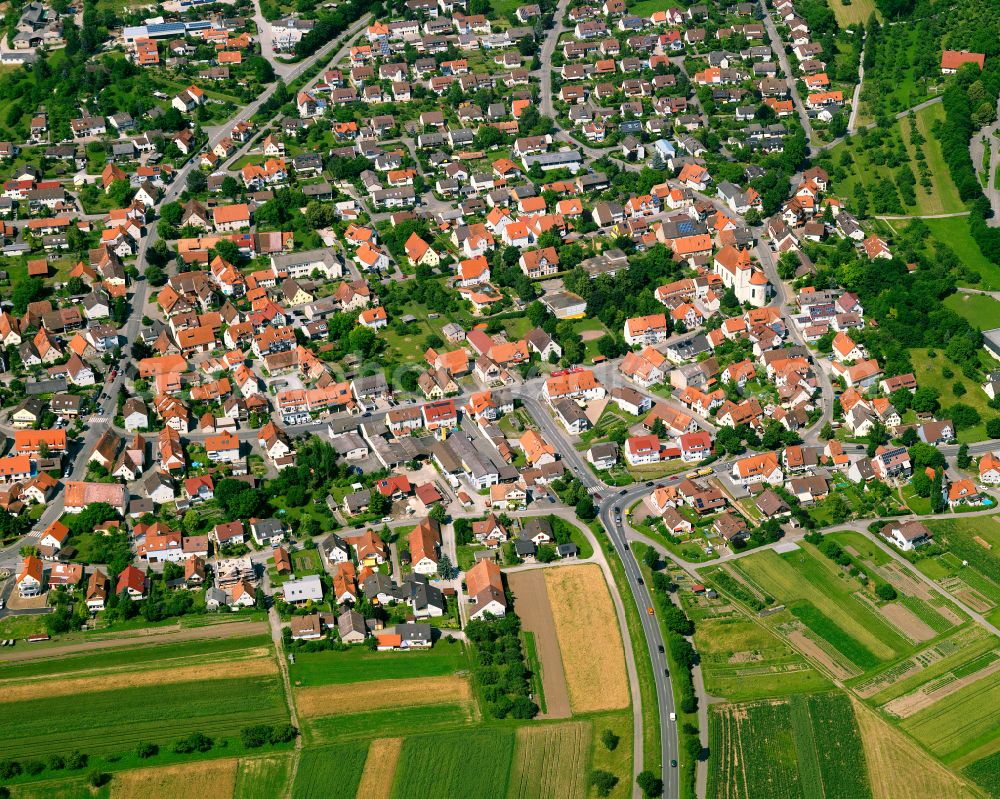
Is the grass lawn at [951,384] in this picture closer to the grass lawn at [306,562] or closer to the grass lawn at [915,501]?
the grass lawn at [915,501]

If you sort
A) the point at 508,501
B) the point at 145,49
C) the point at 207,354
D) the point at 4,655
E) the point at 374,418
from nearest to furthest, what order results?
the point at 4,655
the point at 508,501
the point at 374,418
the point at 207,354
the point at 145,49

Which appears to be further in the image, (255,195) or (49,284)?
(255,195)

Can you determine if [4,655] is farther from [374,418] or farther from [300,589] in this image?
[374,418]

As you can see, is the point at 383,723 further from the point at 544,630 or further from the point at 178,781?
the point at 544,630

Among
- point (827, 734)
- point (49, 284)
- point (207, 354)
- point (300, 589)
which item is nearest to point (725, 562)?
point (827, 734)

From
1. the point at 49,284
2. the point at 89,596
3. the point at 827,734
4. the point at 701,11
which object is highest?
the point at 701,11

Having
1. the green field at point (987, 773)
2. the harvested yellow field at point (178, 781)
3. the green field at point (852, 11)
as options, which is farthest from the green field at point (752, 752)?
the green field at point (852, 11)

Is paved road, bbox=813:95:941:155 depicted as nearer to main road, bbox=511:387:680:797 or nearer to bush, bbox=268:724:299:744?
main road, bbox=511:387:680:797
